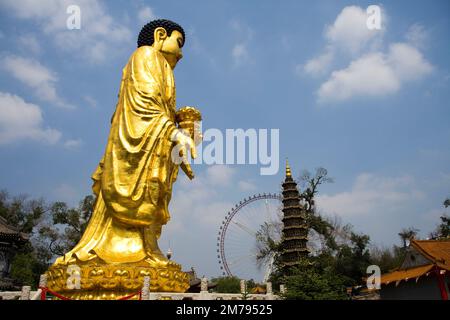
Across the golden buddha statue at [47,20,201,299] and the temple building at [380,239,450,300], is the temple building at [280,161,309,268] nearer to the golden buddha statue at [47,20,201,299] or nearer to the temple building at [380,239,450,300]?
the temple building at [380,239,450,300]

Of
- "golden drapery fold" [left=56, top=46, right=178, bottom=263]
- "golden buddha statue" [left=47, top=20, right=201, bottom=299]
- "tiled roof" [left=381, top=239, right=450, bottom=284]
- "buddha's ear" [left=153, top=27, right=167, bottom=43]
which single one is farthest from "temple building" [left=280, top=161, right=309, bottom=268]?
"buddha's ear" [left=153, top=27, right=167, bottom=43]

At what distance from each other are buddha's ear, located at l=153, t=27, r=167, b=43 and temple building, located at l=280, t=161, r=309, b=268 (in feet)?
53.2

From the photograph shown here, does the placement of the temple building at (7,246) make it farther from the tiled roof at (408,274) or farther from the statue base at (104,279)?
the tiled roof at (408,274)

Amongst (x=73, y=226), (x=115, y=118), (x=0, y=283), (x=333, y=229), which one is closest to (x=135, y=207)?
(x=115, y=118)

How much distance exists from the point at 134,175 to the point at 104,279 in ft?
6.44

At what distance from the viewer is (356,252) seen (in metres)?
24.8

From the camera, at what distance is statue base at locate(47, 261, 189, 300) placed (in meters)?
6.59

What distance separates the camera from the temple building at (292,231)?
22.7 m

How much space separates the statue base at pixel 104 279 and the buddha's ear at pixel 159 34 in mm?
5314

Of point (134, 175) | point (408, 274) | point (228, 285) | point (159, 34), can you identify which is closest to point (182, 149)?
point (134, 175)

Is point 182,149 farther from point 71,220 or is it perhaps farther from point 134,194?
point 71,220

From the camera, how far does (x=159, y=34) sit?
9.38 m
